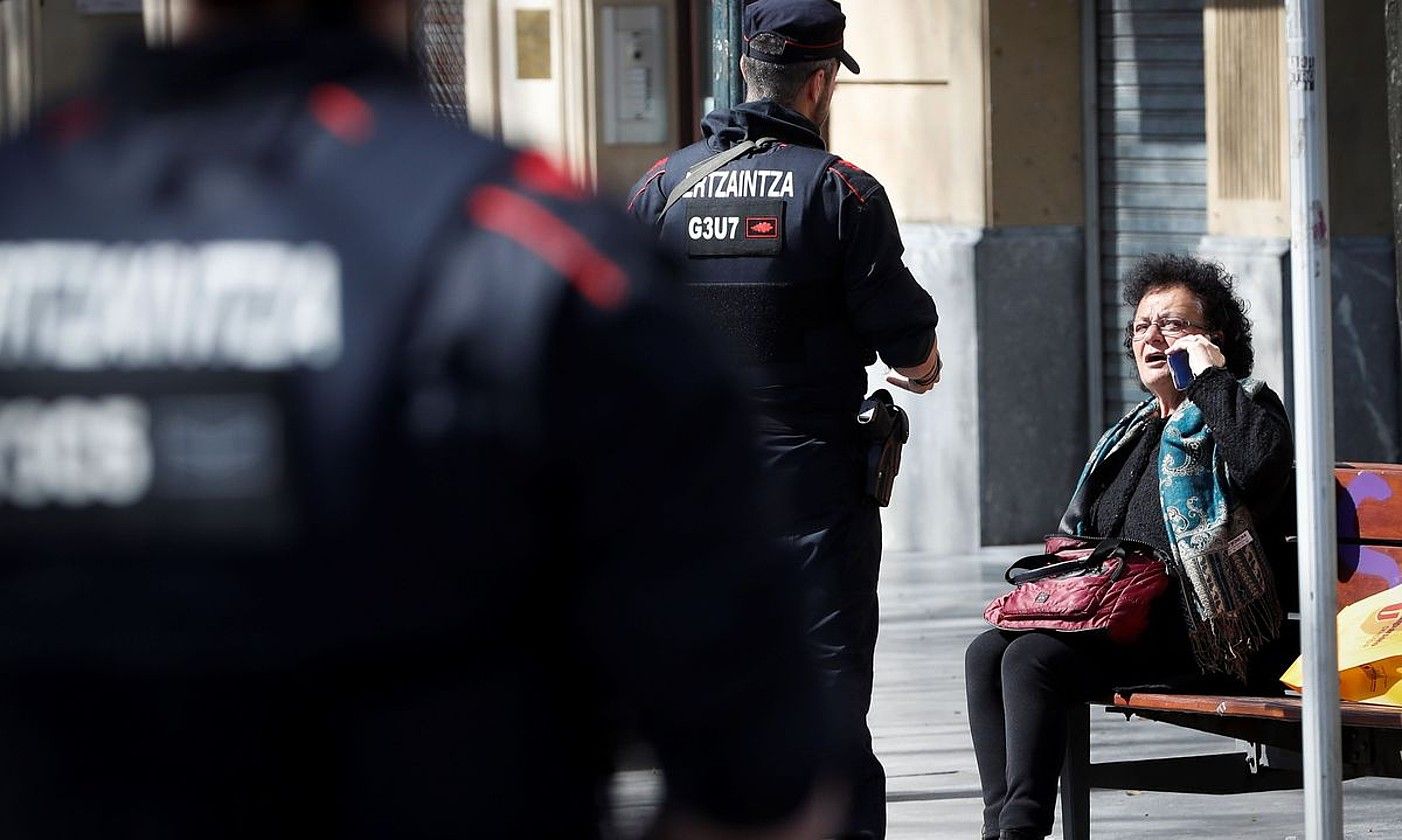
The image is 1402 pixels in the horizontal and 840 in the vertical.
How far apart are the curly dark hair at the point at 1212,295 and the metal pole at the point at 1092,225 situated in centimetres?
692

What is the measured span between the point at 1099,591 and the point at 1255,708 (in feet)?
1.47

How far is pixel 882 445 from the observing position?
496 cm

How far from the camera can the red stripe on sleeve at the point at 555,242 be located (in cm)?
157

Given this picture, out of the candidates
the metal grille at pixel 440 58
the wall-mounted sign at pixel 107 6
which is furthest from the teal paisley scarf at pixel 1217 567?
the wall-mounted sign at pixel 107 6

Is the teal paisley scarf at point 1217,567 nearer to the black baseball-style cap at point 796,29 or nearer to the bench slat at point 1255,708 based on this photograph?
the bench slat at point 1255,708

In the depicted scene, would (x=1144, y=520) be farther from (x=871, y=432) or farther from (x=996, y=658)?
(x=871, y=432)

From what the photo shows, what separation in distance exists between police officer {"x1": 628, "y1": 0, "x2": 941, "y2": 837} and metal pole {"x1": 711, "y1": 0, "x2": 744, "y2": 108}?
173 centimetres

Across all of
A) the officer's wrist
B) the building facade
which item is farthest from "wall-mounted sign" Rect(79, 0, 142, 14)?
the officer's wrist

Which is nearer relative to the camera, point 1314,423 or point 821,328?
point 1314,423

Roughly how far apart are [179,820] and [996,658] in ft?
13.0

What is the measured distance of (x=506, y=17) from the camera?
46.1 ft


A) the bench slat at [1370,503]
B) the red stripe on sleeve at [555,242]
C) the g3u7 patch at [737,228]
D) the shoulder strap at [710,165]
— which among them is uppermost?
the shoulder strap at [710,165]

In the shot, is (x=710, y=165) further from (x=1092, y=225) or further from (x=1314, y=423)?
(x=1092, y=225)

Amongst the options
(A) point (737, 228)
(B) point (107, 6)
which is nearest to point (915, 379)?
(A) point (737, 228)
